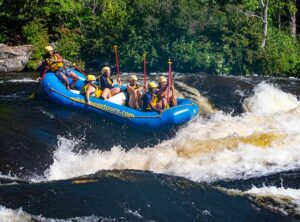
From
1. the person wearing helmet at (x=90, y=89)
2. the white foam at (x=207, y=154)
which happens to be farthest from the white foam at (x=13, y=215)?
the person wearing helmet at (x=90, y=89)

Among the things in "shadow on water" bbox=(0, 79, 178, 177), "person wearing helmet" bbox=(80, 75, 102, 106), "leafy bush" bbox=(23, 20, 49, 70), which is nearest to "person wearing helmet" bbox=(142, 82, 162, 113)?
"shadow on water" bbox=(0, 79, 178, 177)

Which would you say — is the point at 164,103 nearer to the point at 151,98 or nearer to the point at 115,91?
the point at 151,98

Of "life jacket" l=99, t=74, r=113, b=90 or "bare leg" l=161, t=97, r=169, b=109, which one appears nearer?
"bare leg" l=161, t=97, r=169, b=109

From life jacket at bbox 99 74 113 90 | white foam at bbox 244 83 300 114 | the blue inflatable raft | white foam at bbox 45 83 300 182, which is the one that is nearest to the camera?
white foam at bbox 45 83 300 182

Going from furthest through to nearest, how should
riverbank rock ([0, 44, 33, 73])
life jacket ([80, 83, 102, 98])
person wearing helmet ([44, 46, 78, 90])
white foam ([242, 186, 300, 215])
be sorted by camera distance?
1. riverbank rock ([0, 44, 33, 73])
2. person wearing helmet ([44, 46, 78, 90])
3. life jacket ([80, 83, 102, 98])
4. white foam ([242, 186, 300, 215])

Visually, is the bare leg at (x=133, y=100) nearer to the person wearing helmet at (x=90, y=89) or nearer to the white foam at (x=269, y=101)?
the person wearing helmet at (x=90, y=89)

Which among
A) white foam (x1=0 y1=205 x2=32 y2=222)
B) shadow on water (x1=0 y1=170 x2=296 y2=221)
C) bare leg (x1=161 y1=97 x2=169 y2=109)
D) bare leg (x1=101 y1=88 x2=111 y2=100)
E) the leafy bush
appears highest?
the leafy bush

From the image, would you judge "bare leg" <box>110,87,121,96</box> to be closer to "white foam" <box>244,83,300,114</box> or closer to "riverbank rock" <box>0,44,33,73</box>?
"white foam" <box>244,83,300,114</box>
